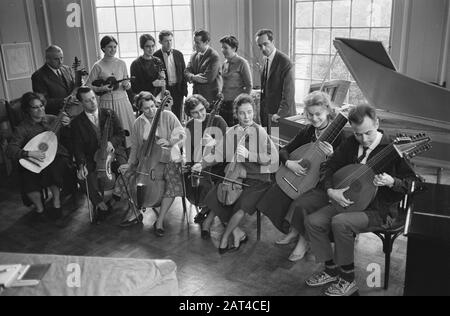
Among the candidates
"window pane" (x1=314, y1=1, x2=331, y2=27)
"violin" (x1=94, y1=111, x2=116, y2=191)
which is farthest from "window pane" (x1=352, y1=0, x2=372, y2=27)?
"violin" (x1=94, y1=111, x2=116, y2=191)

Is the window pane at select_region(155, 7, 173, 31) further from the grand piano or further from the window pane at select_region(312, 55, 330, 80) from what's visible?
the grand piano

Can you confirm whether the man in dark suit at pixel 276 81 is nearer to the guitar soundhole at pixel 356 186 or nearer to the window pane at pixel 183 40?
the guitar soundhole at pixel 356 186

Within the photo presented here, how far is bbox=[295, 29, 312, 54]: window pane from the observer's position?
5832 mm

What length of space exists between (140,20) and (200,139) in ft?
10.9

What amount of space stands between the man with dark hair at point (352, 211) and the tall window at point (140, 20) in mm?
4027

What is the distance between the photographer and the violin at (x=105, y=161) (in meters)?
3.80

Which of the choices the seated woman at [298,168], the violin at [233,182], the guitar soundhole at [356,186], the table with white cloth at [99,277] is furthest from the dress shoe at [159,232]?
the guitar soundhole at [356,186]

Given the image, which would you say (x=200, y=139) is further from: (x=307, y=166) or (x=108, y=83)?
(x=108, y=83)

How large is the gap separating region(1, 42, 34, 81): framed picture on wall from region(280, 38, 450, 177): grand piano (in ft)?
13.3

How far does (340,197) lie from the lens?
2.71 meters

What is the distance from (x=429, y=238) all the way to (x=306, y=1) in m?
4.29

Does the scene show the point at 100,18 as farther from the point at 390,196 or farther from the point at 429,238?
the point at 429,238

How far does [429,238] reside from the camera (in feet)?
7.07
